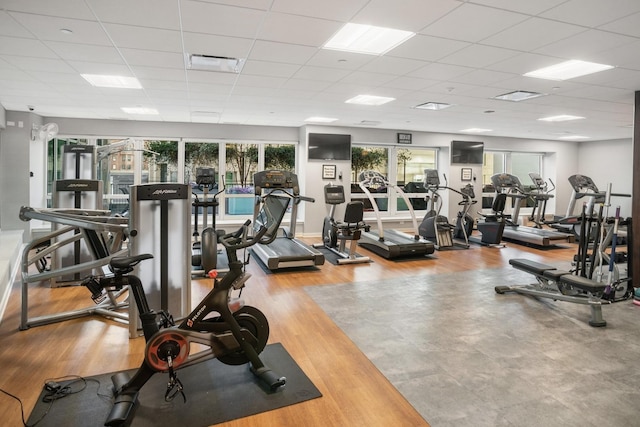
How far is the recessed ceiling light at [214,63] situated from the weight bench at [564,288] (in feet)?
12.9

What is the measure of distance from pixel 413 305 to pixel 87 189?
163 inches

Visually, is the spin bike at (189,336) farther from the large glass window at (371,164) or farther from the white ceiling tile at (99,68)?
the large glass window at (371,164)

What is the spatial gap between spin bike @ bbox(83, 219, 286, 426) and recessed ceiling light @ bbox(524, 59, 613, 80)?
12.4 feet

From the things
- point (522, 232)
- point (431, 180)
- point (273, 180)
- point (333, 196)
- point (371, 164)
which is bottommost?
point (522, 232)

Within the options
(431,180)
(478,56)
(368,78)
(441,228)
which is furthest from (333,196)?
(478,56)

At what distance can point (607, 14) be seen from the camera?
2.76 metres

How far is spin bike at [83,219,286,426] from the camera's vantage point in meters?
2.32

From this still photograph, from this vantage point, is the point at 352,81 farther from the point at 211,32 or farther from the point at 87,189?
the point at 87,189

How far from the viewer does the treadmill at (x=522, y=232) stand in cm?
777

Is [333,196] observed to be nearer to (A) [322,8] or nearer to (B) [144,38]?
(B) [144,38]

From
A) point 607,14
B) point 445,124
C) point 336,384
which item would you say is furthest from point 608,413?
point 445,124

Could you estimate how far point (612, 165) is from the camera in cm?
1084

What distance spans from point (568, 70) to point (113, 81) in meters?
5.32

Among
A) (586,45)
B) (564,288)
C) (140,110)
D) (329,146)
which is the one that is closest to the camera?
(586,45)
